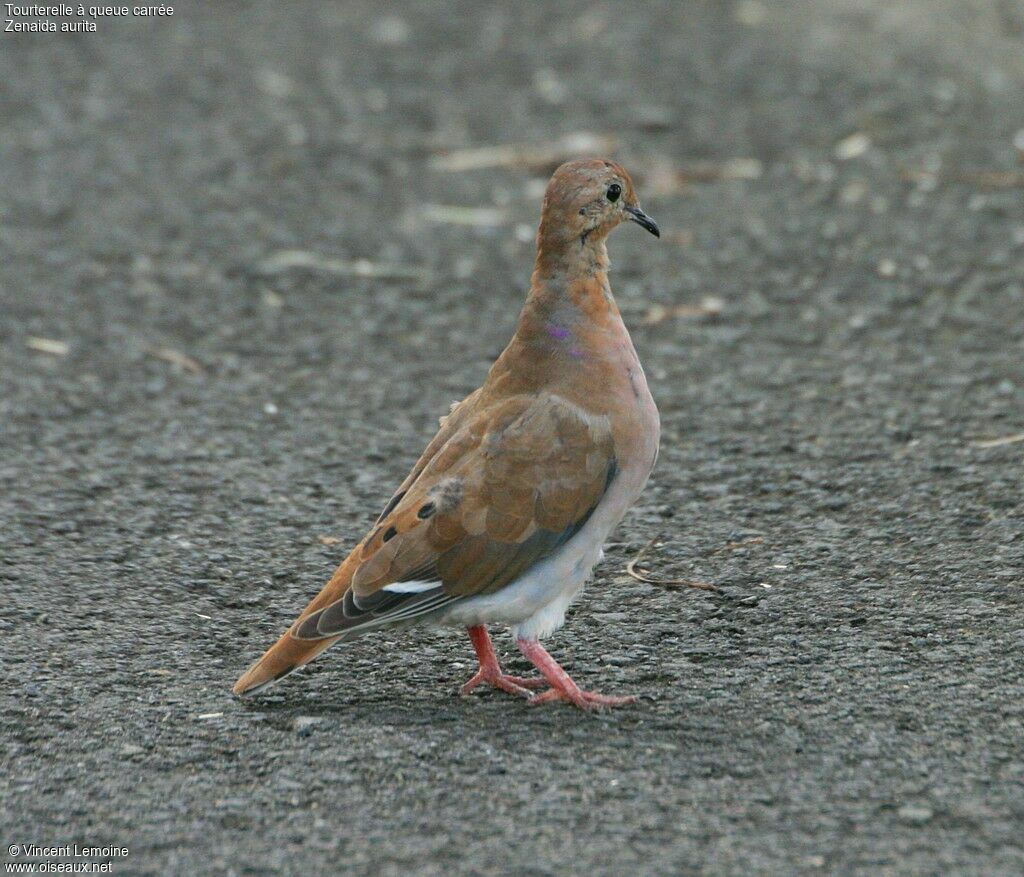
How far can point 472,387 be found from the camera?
625cm

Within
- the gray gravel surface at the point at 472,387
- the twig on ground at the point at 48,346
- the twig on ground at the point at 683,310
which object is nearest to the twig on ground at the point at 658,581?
the gray gravel surface at the point at 472,387

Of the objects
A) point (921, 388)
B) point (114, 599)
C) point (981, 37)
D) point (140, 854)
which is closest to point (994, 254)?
A: point (921, 388)

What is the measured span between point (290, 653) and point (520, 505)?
2.17 ft

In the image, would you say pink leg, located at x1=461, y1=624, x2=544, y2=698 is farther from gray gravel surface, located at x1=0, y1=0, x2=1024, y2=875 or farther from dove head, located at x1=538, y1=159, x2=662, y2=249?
dove head, located at x1=538, y1=159, x2=662, y2=249

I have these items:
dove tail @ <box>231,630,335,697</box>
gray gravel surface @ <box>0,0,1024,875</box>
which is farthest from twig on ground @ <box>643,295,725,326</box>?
dove tail @ <box>231,630,335,697</box>

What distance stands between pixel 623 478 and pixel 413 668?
2.43 feet

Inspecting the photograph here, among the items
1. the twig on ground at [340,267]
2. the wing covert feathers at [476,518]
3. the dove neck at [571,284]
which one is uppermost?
the dove neck at [571,284]

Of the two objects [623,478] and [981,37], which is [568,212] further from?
[981,37]

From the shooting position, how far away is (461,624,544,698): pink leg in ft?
13.3

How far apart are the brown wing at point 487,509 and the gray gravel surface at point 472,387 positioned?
0.98ft

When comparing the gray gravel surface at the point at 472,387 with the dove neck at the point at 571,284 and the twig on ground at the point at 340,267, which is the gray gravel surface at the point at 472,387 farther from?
the dove neck at the point at 571,284

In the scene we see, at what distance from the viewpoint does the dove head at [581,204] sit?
4.31m

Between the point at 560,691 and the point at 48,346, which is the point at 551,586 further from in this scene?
the point at 48,346

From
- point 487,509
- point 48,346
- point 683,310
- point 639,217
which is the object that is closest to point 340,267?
point 48,346
